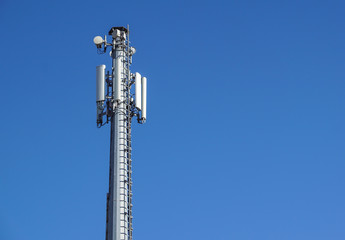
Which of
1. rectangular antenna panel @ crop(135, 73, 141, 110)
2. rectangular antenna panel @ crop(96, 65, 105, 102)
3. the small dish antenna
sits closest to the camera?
rectangular antenna panel @ crop(96, 65, 105, 102)

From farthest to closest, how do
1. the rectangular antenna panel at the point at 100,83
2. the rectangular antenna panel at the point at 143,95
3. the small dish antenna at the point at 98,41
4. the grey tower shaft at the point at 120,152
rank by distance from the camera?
the small dish antenna at the point at 98,41, the rectangular antenna panel at the point at 143,95, the rectangular antenna panel at the point at 100,83, the grey tower shaft at the point at 120,152

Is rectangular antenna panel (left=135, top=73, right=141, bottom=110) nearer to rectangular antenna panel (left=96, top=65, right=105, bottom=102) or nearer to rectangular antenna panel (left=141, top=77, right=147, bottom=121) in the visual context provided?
rectangular antenna panel (left=141, top=77, right=147, bottom=121)

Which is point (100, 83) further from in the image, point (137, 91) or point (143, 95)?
point (143, 95)

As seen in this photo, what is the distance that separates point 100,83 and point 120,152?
319 inches

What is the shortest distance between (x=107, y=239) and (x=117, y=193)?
4727 mm

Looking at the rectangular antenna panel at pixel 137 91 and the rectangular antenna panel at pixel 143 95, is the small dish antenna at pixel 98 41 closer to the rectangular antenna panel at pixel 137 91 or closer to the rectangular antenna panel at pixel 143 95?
the rectangular antenna panel at pixel 137 91

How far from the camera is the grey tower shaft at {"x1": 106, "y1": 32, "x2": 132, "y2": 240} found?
80062mm

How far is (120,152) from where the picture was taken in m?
82.8

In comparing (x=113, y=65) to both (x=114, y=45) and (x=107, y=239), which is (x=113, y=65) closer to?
(x=114, y=45)

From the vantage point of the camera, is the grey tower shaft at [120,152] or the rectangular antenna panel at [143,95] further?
the rectangular antenna panel at [143,95]

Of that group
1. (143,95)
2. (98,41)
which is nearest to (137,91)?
(143,95)

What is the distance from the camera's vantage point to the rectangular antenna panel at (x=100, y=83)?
8519 cm

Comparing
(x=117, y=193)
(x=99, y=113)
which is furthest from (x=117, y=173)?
(x=99, y=113)

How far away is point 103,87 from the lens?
85438 millimetres
